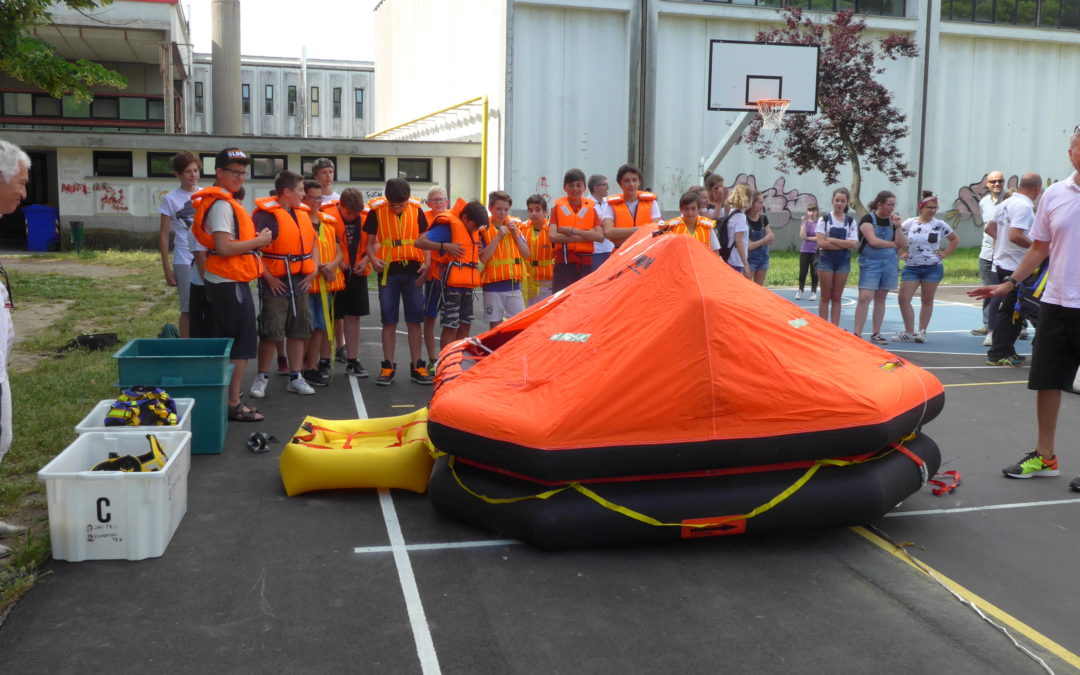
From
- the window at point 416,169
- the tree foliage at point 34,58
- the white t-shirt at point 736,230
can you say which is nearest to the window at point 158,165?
the window at point 416,169

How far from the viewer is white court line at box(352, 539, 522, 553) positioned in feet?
16.1

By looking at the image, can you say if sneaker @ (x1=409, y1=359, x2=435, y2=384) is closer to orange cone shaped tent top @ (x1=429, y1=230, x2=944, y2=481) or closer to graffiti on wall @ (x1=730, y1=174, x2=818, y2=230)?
orange cone shaped tent top @ (x1=429, y1=230, x2=944, y2=481)

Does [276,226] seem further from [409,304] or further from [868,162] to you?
[868,162]

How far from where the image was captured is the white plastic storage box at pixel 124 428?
17.2ft

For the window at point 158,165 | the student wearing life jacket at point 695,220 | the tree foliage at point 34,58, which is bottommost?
the student wearing life jacket at point 695,220

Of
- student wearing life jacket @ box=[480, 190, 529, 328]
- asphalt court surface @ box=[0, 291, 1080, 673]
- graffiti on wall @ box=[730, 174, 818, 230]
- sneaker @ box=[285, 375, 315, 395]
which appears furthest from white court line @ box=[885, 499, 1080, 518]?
graffiti on wall @ box=[730, 174, 818, 230]

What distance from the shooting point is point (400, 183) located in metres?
8.95

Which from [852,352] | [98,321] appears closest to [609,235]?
[852,352]

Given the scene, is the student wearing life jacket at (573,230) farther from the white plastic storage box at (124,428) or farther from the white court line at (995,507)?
the white court line at (995,507)

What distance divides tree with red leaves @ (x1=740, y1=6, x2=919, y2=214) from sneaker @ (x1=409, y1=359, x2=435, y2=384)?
62.9ft

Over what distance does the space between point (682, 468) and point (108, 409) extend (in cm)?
345

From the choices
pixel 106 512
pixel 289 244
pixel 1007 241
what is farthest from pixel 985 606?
pixel 1007 241

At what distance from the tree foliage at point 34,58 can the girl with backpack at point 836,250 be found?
11.1 meters

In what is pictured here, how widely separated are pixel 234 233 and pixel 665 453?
4.03m
